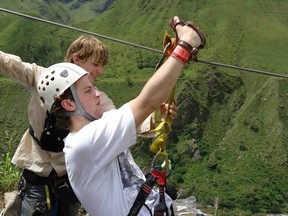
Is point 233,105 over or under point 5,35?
over

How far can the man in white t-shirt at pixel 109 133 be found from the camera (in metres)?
2.29

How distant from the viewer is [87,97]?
260 centimetres

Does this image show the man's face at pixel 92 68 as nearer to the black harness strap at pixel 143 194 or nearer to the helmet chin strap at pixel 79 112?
the helmet chin strap at pixel 79 112

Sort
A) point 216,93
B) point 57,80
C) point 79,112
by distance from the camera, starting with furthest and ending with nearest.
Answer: point 216,93 → point 57,80 → point 79,112

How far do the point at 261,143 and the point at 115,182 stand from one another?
96.1 meters

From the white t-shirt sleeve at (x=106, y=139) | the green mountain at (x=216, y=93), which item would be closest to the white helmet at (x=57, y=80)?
the white t-shirt sleeve at (x=106, y=139)

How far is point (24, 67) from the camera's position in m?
3.56

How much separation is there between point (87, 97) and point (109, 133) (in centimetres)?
37

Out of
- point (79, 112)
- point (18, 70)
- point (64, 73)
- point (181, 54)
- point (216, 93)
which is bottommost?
point (216, 93)

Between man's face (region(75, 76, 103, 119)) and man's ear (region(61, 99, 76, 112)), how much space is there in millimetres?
51

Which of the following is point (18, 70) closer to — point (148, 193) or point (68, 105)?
point (68, 105)

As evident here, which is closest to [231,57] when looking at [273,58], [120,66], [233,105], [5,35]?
[273,58]

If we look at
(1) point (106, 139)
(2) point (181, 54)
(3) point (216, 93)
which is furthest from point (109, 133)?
(3) point (216, 93)

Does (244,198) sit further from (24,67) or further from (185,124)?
(24,67)
